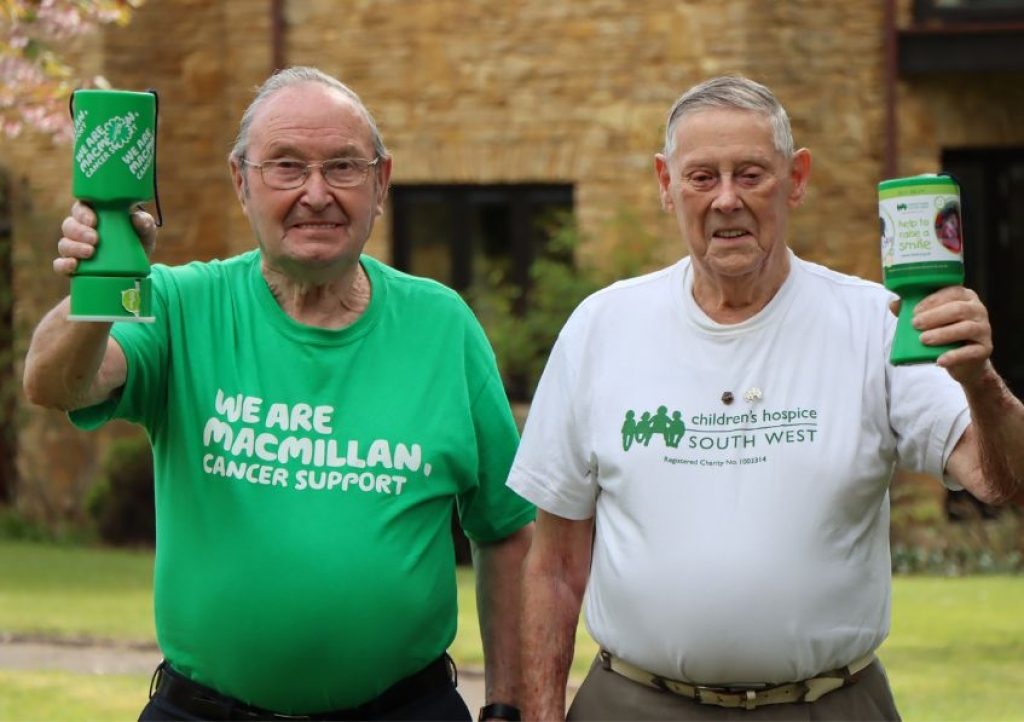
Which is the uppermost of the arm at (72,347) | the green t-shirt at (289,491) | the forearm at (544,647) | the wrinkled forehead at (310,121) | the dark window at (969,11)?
the dark window at (969,11)

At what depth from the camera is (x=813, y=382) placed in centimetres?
391

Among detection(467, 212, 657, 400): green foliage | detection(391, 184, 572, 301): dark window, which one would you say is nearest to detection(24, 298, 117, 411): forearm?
detection(467, 212, 657, 400): green foliage

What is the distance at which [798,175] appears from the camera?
409cm

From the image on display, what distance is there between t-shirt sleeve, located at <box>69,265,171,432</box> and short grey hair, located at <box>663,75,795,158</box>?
1.14 meters

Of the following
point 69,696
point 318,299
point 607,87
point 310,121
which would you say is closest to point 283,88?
point 310,121

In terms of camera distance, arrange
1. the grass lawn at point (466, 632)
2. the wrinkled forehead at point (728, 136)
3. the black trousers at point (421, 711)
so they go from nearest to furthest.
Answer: the wrinkled forehead at point (728, 136) → the black trousers at point (421, 711) → the grass lawn at point (466, 632)

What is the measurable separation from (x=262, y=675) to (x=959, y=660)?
6.74 meters

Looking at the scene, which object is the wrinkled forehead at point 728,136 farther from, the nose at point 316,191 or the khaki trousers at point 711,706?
the khaki trousers at point 711,706

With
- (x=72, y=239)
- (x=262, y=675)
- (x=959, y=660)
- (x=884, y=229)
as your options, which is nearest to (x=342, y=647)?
(x=262, y=675)

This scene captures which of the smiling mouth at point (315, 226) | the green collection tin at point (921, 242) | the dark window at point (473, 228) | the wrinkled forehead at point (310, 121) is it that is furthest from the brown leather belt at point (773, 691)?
the dark window at point (473, 228)

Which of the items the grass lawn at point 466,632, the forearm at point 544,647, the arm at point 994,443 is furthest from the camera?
the grass lawn at point 466,632

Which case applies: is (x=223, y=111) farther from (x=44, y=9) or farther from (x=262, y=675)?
(x=262, y=675)

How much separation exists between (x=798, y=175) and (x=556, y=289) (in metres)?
10.5

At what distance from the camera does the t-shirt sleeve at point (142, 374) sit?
13.0 ft
